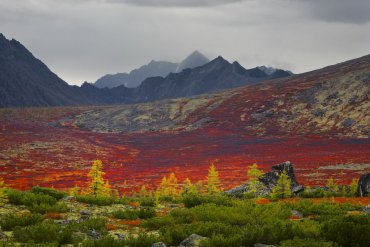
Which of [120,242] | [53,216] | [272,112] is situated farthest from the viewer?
[272,112]

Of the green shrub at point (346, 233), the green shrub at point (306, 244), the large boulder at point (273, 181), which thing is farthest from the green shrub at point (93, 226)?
the large boulder at point (273, 181)

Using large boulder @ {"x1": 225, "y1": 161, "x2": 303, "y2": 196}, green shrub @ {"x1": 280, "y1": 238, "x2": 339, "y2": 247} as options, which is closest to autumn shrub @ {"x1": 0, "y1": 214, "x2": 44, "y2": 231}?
green shrub @ {"x1": 280, "y1": 238, "x2": 339, "y2": 247}

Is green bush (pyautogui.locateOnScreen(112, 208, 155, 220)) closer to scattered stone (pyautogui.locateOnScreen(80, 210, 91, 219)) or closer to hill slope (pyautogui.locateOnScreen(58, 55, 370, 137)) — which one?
scattered stone (pyautogui.locateOnScreen(80, 210, 91, 219))

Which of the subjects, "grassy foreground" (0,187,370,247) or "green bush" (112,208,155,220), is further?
"green bush" (112,208,155,220)

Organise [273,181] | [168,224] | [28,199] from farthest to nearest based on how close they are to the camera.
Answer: [273,181], [28,199], [168,224]

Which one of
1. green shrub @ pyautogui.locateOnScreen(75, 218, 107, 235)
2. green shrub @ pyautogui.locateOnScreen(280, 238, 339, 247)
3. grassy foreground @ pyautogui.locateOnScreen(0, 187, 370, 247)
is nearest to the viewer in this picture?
green shrub @ pyautogui.locateOnScreen(280, 238, 339, 247)

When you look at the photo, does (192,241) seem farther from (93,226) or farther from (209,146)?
(209,146)

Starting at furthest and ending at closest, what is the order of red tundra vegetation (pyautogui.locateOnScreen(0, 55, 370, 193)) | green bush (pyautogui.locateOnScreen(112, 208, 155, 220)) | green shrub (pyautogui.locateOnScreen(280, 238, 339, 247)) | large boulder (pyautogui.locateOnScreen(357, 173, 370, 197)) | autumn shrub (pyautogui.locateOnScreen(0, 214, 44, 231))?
red tundra vegetation (pyautogui.locateOnScreen(0, 55, 370, 193))
large boulder (pyautogui.locateOnScreen(357, 173, 370, 197))
green bush (pyautogui.locateOnScreen(112, 208, 155, 220))
autumn shrub (pyautogui.locateOnScreen(0, 214, 44, 231))
green shrub (pyautogui.locateOnScreen(280, 238, 339, 247))

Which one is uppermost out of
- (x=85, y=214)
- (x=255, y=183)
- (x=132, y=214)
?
(x=85, y=214)

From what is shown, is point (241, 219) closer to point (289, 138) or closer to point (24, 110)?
point (289, 138)

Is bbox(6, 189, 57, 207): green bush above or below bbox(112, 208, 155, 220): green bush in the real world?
above

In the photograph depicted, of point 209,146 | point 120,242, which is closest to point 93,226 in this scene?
point 120,242

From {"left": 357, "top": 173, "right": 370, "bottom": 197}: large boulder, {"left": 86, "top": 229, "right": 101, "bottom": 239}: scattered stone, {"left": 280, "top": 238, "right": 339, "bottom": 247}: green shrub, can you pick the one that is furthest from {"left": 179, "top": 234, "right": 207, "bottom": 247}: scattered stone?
{"left": 357, "top": 173, "right": 370, "bottom": 197}: large boulder

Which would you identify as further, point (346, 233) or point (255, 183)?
point (255, 183)
